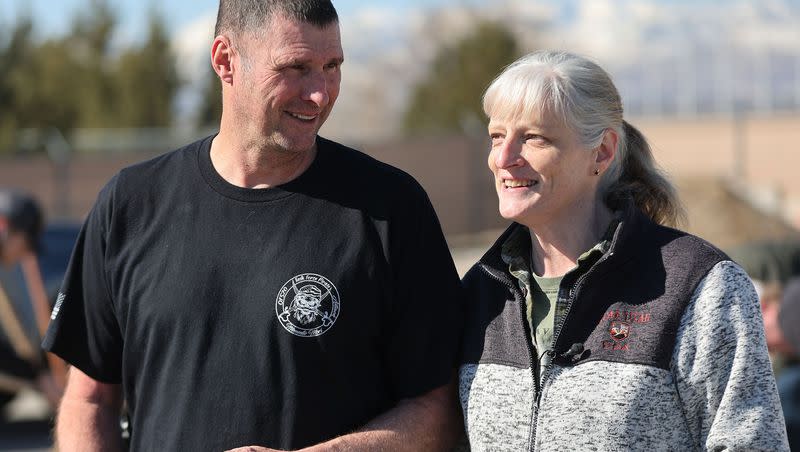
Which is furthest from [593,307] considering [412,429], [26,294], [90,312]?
[26,294]

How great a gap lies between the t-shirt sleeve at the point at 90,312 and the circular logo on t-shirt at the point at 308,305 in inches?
21.4

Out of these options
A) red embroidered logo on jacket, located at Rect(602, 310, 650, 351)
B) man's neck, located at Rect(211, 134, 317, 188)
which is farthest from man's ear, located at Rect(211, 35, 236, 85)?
red embroidered logo on jacket, located at Rect(602, 310, 650, 351)

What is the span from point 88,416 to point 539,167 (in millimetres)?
1417

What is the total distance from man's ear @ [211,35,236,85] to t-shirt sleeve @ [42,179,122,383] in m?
0.44

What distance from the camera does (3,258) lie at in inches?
350

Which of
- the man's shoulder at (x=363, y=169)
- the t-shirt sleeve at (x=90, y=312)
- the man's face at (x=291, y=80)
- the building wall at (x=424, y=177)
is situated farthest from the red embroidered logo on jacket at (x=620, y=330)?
the building wall at (x=424, y=177)

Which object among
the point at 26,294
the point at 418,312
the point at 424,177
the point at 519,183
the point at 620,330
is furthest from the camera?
the point at 424,177

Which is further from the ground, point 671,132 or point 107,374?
point 107,374

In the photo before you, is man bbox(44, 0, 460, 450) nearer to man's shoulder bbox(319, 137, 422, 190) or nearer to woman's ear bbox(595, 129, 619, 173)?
man's shoulder bbox(319, 137, 422, 190)

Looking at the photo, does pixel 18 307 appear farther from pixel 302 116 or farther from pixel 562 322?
pixel 562 322

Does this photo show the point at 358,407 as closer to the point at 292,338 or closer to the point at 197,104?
the point at 292,338

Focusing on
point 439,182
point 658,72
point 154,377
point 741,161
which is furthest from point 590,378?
point 658,72

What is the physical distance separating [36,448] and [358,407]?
697 cm

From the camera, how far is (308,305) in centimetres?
305
